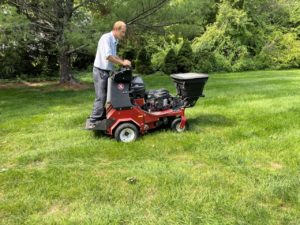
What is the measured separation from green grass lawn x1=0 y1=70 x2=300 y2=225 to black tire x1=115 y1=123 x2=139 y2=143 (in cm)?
13

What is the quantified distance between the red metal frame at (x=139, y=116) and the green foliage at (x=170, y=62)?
10749mm

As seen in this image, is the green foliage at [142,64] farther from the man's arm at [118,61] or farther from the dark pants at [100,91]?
the man's arm at [118,61]

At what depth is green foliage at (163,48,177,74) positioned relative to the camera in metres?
15.8

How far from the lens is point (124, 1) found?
9359 millimetres

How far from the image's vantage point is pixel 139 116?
4957 millimetres

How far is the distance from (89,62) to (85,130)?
11574 millimetres

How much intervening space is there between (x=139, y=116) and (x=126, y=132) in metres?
0.27

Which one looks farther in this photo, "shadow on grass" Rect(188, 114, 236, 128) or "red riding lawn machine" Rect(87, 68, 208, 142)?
"shadow on grass" Rect(188, 114, 236, 128)

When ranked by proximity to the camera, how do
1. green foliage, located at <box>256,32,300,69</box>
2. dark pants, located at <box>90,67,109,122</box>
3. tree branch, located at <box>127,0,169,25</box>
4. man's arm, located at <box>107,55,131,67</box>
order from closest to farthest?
man's arm, located at <box>107,55,131,67</box>, dark pants, located at <box>90,67,109,122</box>, tree branch, located at <box>127,0,169,25</box>, green foliage, located at <box>256,32,300,69</box>

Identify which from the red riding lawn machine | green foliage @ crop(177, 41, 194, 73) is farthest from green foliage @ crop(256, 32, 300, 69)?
the red riding lawn machine

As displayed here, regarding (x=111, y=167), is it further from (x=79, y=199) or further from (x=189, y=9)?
(x=189, y=9)

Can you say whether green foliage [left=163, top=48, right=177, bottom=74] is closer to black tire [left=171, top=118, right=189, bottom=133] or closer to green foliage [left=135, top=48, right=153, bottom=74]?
green foliage [left=135, top=48, right=153, bottom=74]

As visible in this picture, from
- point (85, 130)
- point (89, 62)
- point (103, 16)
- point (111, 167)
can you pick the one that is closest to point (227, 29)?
point (89, 62)

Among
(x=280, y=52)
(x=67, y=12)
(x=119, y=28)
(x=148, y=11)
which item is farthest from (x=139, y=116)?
(x=280, y=52)
